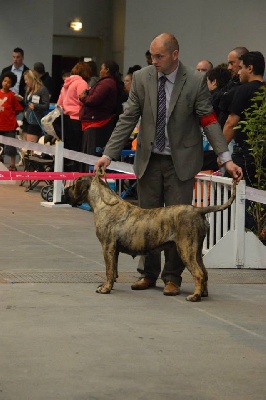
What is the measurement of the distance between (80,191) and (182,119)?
104cm

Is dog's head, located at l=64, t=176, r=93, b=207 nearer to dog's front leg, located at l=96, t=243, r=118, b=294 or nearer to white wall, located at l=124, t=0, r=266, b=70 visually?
dog's front leg, located at l=96, t=243, r=118, b=294

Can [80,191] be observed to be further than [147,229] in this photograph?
Yes

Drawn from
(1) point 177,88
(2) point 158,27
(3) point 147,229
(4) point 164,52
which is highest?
(2) point 158,27

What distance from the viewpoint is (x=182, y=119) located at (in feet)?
29.9

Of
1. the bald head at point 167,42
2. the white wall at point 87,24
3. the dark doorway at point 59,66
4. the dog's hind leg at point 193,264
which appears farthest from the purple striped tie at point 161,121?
the dark doorway at point 59,66

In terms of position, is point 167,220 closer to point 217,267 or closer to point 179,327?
point 179,327

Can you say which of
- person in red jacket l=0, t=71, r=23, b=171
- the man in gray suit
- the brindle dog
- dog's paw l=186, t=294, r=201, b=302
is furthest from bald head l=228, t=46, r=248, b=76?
person in red jacket l=0, t=71, r=23, b=171

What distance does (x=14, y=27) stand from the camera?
85.7 ft

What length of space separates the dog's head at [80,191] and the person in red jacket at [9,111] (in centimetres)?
1073

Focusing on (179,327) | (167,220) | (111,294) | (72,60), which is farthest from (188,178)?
(72,60)

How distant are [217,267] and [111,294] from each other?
6.38 feet

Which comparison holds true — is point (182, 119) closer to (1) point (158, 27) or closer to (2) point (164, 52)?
(2) point (164, 52)

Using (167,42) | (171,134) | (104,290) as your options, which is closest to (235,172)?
(171,134)

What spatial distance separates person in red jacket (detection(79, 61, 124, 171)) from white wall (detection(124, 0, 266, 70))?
9.64 m
